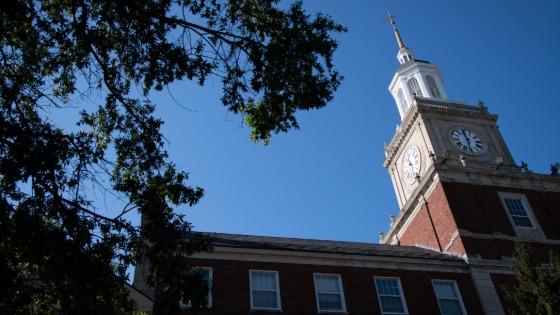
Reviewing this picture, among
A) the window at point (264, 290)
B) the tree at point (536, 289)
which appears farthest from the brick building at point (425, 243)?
the tree at point (536, 289)

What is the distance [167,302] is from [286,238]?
18.6 m

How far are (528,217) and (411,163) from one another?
25.5 feet

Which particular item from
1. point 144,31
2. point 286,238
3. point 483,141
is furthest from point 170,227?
point 483,141

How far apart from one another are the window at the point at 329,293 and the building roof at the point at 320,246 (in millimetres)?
1289

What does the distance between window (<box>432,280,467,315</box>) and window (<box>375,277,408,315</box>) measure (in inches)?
73.4

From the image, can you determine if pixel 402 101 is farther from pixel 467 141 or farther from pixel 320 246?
pixel 320 246

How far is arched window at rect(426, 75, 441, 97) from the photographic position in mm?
39125

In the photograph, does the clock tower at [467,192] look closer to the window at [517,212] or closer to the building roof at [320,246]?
the window at [517,212]

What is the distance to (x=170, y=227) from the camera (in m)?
12.3

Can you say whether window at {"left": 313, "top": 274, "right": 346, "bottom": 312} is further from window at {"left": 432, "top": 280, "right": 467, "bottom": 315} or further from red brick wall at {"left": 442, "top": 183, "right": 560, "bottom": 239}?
red brick wall at {"left": 442, "top": 183, "right": 560, "bottom": 239}

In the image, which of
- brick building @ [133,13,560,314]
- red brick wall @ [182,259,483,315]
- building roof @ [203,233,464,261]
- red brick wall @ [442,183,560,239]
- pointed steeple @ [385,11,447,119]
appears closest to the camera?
red brick wall @ [182,259,483,315]

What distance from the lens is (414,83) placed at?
40125 millimetres

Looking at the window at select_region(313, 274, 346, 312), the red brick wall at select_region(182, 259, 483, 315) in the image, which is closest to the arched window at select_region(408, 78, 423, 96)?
the red brick wall at select_region(182, 259, 483, 315)

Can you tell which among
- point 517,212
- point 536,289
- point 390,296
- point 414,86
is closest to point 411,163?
point 414,86
